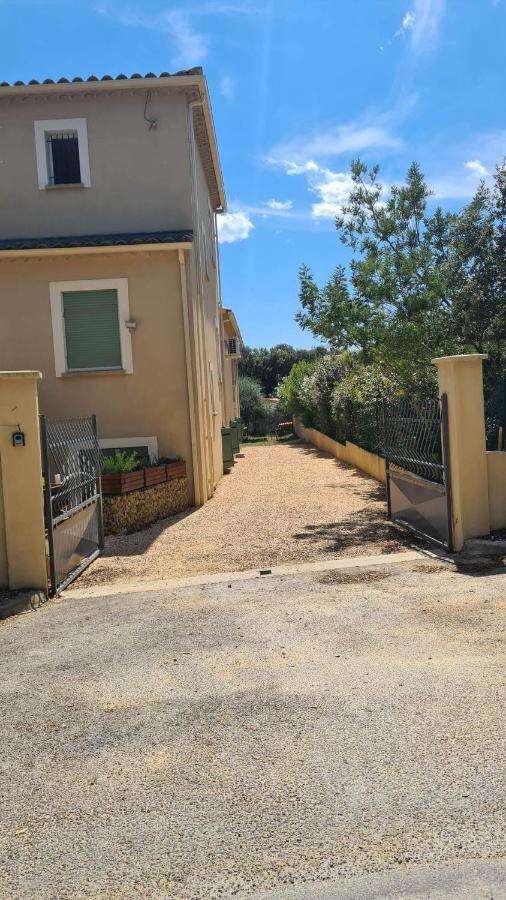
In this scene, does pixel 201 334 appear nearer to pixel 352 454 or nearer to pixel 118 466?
pixel 118 466

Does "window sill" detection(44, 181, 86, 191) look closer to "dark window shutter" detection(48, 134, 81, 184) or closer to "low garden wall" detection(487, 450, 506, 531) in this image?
"dark window shutter" detection(48, 134, 81, 184)

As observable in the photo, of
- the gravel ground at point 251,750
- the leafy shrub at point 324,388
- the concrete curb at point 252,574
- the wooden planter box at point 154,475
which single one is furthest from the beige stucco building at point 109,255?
the leafy shrub at point 324,388

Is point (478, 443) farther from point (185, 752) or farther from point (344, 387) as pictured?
point (344, 387)

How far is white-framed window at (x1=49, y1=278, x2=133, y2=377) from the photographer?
1192cm

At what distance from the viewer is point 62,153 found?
1260cm

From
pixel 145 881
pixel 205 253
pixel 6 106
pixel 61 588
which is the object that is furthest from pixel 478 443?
pixel 6 106

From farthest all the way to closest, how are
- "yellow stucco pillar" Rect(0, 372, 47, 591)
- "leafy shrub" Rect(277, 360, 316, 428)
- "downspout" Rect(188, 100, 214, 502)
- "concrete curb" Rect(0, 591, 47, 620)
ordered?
"leafy shrub" Rect(277, 360, 316, 428) → "downspout" Rect(188, 100, 214, 502) → "yellow stucco pillar" Rect(0, 372, 47, 591) → "concrete curb" Rect(0, 591, 47, 620)

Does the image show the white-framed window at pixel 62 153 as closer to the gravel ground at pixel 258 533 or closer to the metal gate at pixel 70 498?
the metal gate at pixel 70 498

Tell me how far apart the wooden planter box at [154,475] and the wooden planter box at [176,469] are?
0.16 metres

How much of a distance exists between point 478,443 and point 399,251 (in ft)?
17.2

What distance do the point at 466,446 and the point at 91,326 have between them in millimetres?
7055

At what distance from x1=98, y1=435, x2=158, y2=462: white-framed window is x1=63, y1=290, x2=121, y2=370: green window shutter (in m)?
1.27

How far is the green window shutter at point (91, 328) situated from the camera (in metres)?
12.0

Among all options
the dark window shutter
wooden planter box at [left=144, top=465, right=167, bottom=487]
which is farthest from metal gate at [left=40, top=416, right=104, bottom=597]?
the dark window shutter
